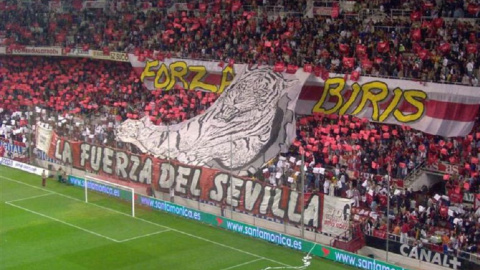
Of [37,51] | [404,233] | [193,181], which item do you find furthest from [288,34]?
[37,51]

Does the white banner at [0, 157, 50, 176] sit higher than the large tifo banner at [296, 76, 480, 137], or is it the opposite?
the large tifo banner at [296, 76, 480, 137]

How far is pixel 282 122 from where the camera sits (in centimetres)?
3538

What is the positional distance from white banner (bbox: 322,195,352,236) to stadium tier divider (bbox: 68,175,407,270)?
0.64 m

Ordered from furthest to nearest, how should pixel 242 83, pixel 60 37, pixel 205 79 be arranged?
pixel 60 37 → pixel 205 79 → pixel 242 83

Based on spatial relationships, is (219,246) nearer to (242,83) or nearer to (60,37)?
(242,83)

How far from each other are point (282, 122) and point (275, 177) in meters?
5.23

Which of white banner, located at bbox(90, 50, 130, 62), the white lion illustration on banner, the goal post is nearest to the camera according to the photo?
the white lion illustration on banner

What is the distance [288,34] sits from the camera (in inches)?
1553

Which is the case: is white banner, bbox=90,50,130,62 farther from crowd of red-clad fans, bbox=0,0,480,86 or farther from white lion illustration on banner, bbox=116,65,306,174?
white lion illustration on banner, bbox=116,65,306,174

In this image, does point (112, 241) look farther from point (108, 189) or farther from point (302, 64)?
point (302, 64)

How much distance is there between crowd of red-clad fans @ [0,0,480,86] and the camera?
34375mm

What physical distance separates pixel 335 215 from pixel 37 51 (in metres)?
27.7

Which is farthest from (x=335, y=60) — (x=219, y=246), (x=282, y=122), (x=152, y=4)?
(x=152, y=4)

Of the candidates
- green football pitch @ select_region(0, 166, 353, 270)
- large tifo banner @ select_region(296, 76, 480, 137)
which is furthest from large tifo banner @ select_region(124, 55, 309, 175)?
green football pitch @ select_region(0, 166, 353, 270)
